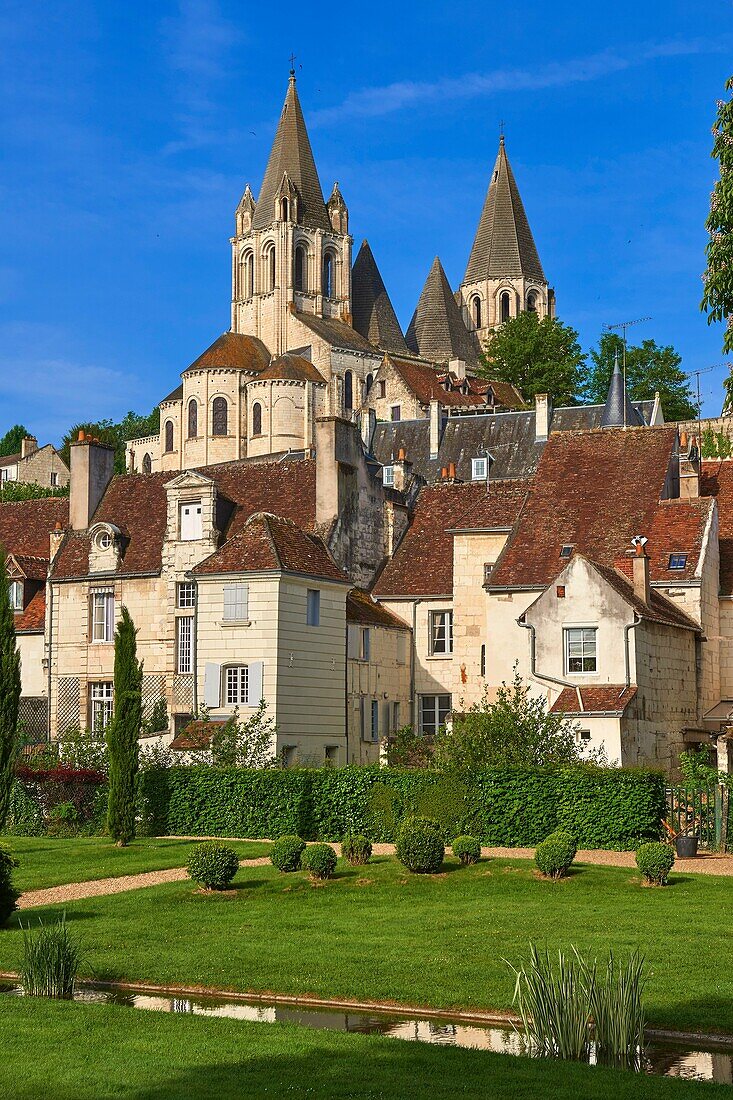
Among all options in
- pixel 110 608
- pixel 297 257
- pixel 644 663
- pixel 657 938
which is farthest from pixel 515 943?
pixel 297 257

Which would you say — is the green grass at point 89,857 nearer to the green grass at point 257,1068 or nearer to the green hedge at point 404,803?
the green hedge at point 404,803

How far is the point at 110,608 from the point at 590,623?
59.3 ft

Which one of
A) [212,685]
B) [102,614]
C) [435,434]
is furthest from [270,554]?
[435,434]

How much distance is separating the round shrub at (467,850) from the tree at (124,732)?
864 centimetres

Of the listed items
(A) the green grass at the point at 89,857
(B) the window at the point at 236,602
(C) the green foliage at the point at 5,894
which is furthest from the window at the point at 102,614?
(C) the green foliage at the point at 5,894

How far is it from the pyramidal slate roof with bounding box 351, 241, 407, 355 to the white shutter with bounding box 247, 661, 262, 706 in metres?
89.8

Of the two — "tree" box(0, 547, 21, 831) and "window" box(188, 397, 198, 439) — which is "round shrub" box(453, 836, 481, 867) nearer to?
"tree" box(0, 547, 21, 831)

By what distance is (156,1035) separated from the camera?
49.3ft

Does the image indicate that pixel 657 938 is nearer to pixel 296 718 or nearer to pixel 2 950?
pixel 2 950

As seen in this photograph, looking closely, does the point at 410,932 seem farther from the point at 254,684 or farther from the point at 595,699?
the point at 254,684

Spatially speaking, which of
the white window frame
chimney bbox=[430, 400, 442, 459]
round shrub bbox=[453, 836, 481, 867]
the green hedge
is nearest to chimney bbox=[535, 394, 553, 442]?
chimney bbox=[430, 400, 442, 459]

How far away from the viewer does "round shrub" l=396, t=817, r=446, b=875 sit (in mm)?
26281

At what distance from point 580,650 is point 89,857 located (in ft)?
45.2

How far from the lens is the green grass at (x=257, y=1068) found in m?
12.7
